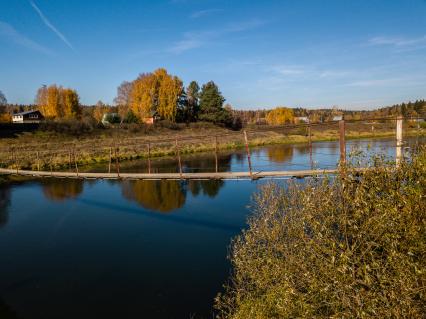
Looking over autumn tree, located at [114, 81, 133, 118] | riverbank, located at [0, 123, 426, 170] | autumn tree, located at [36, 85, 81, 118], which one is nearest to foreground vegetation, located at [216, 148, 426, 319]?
riverbank, located at [0, 123, 426, 170]

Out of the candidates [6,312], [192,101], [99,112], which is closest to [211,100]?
[192,101]

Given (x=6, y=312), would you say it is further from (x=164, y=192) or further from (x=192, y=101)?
(x=192, y=101)

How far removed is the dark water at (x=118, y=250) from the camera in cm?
888

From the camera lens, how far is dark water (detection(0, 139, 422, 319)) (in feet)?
29.1

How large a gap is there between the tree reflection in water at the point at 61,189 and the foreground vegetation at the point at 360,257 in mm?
16956

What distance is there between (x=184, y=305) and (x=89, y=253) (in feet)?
16.4

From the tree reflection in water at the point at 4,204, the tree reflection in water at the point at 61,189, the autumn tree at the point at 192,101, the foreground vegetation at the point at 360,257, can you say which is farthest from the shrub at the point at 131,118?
the foreground vegetation at the point at 360,257

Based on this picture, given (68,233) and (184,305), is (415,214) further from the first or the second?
(68,233)

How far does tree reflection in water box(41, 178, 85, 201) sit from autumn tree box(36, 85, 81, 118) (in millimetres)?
36093

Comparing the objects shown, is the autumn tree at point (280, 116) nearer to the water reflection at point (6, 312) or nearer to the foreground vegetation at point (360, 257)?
the water reflection at point (6, 312)

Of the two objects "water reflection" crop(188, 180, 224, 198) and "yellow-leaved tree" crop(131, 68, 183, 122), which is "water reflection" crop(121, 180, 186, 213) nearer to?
"water reflection" crop(188, 180, 224, 198)

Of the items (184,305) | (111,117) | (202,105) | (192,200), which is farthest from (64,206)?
(202,105)

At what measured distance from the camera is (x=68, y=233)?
14219mm

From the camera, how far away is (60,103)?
60250 mm
